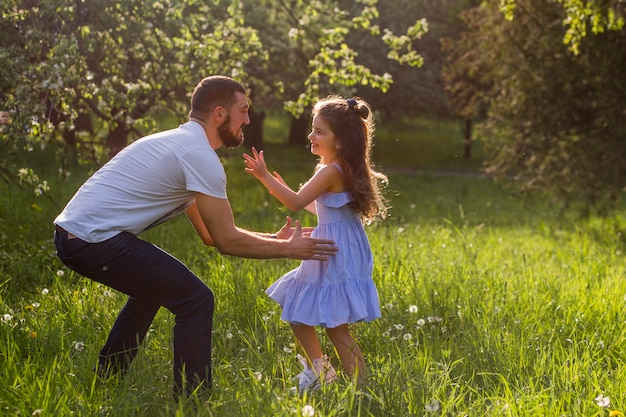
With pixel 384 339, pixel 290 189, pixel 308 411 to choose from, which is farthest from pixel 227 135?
pixel 384 339

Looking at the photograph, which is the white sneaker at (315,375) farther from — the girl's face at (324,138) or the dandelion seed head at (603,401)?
the dandelion seed head at (603,401)

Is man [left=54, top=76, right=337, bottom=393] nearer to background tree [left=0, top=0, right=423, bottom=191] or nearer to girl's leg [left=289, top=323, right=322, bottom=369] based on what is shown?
girl's leg [left=289, top=323, right=322, bottom=369]

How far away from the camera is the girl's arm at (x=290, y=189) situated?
173 inches

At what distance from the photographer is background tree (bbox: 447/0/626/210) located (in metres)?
12.8

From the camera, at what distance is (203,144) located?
4.04 meters

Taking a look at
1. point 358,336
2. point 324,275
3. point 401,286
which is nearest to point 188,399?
point 324,275

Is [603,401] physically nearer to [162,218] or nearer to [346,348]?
[346,348]

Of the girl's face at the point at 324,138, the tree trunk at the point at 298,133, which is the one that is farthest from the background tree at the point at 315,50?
the girl's face at the point at 324,138

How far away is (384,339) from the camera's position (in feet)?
17.3

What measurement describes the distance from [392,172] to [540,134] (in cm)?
1279

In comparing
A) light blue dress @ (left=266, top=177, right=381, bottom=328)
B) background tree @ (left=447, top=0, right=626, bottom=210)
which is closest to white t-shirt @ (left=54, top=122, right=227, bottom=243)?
light blue dress @ (left=266, top=177, right=381, bottom=328)

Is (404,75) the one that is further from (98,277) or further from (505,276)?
(98,277)

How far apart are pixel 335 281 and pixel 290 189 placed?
573 mm

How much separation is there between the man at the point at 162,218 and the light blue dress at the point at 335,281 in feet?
1.38
